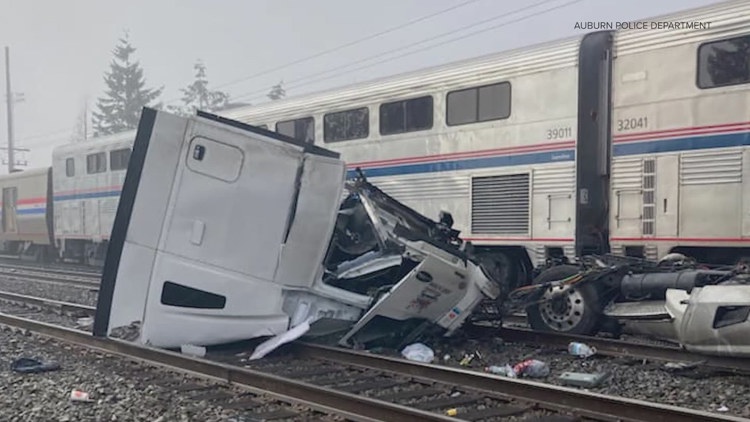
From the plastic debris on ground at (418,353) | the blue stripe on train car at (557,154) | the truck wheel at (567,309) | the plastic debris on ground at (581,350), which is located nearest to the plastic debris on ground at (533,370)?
the plastic debris on ground at (581,350)

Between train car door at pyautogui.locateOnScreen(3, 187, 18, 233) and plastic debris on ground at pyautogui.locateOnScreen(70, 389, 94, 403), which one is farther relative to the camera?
train car door at pyautogui.locateOnScreen(3, 187, 18, 233)

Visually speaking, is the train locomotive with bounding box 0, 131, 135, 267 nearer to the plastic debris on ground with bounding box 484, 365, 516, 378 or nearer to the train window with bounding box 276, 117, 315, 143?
the train window with bounding box 276, 117, 315, 143

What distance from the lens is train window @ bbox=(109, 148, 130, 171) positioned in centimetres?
1909

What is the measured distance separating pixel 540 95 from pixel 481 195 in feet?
5.74

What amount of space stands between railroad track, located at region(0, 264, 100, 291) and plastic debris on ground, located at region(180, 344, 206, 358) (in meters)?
8.48

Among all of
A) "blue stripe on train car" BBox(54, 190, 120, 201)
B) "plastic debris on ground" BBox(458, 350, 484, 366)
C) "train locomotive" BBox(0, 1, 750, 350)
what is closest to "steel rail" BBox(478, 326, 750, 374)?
"train locomotive" BBox(0, 1, 750, 350)

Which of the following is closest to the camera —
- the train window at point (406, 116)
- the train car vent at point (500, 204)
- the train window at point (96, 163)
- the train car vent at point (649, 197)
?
the train car vent at point (649, 197)

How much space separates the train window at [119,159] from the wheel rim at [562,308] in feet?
45.3

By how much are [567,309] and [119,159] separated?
1464 cm

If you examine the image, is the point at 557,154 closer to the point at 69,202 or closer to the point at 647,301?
the point at 647,301

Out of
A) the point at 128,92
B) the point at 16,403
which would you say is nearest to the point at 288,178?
the point at 16,403

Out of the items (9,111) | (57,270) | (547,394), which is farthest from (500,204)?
(9,111)

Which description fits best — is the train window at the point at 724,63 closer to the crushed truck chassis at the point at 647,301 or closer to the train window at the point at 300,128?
the crushed truck chassis at the point at 647,301

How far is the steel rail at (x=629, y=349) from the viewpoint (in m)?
6.41
